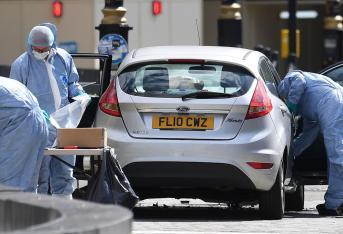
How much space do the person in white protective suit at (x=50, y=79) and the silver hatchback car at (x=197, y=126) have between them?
0.40m

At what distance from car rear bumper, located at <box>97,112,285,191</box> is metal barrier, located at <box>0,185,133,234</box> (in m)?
3.25

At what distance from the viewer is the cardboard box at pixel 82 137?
28.7ft

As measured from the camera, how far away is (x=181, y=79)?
9.56 metres

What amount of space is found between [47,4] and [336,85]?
74.3ft

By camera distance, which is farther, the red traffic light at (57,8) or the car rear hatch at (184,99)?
the red traffic light at (57,8)

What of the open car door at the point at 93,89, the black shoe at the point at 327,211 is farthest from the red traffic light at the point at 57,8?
the black shoe at the point at 327,211

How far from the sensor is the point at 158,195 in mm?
10055

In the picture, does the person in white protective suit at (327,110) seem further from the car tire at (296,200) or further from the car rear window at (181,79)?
the car rear window at (181,79)

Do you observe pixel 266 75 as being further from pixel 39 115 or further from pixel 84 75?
pixel 84 75

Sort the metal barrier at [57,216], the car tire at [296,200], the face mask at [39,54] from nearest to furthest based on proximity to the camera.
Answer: the metal barrier at [57,216] → the face mask at [39,54] → the car tire at [296,200]

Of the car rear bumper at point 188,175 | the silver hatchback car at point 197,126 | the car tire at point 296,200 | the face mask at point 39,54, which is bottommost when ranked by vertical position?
the car tire at point 296,200

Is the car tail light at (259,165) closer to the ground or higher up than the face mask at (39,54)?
closer to the ground

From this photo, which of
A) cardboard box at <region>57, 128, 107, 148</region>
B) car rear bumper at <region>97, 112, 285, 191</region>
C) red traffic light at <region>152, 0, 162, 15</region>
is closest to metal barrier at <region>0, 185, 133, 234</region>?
cardboard box at <region>57, 128, 107, 148</region>

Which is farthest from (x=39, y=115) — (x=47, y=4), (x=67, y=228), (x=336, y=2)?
(x=47, y=4)
